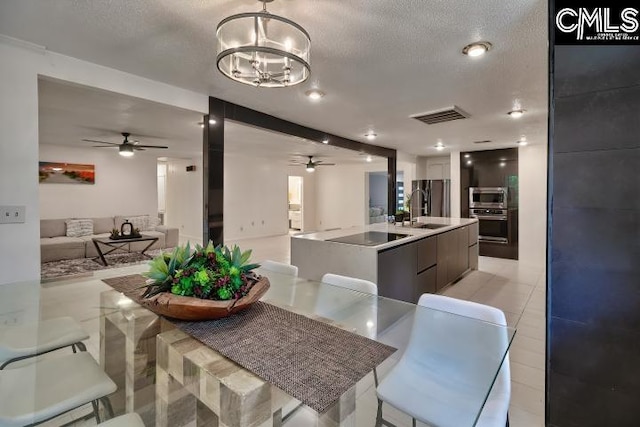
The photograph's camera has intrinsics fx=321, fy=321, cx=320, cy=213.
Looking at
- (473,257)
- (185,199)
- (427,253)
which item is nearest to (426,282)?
(427,253)

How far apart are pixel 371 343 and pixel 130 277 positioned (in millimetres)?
1733

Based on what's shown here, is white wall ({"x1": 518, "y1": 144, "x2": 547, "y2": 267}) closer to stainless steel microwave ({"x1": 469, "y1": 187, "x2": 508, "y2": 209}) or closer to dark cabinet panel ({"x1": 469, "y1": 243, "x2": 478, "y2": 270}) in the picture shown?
stainless steel microwave ({"x1": 469, "y1": 187, "x2": 508, "y2": 209})

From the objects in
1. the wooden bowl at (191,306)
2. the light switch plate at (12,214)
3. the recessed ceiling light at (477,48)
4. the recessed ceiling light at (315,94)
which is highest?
the recessed ceiling light at (315,94)

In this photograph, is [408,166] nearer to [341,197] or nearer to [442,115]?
[341,197]

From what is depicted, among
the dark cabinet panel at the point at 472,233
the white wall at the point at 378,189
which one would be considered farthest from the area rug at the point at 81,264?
the white wall at the point at 378,189

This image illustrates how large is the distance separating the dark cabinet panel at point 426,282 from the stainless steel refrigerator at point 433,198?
351 cm

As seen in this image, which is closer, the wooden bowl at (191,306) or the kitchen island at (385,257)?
the wooden bowl at (191,306)

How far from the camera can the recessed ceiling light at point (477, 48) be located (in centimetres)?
216

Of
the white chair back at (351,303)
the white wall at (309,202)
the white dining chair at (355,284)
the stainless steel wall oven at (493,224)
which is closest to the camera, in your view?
the white chair back at (351,303)

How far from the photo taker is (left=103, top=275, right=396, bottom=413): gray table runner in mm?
981

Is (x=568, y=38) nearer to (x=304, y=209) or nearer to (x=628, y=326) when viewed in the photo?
(x=628, y=326)

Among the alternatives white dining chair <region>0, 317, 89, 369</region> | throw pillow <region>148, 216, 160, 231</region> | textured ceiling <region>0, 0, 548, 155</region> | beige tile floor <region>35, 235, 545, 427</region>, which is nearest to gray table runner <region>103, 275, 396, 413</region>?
beige tile floor <region>35, 235, 545, 427</region>

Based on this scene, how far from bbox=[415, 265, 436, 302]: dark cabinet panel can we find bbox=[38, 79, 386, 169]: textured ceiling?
2809 mm

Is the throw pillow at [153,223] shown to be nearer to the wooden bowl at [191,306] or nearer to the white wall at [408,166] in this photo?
the white wall at [408,166]
